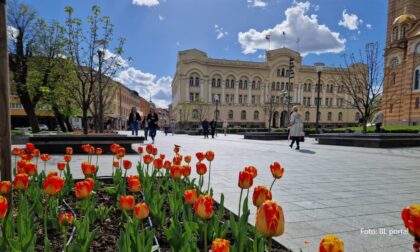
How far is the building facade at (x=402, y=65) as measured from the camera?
39.3m

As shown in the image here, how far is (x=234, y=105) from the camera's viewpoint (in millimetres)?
66500

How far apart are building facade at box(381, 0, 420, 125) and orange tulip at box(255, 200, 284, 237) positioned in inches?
1722

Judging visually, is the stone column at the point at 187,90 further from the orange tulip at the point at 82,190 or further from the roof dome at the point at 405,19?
the orange tulip at the point at 82,190

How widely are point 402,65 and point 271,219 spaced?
52.4m

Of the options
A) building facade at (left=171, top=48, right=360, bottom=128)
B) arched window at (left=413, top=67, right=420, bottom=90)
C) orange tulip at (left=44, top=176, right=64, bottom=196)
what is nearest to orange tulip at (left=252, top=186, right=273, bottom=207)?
orange tulip at (left=44, top=176, right=64, bottom=196)

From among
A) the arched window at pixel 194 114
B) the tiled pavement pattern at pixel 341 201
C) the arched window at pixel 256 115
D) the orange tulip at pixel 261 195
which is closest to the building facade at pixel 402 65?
the arched window at pixel 256 115

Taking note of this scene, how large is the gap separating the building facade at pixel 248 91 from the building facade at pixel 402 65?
20.1 meters

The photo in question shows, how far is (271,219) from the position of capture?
107 centimetres

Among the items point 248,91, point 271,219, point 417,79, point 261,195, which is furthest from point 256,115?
point 271,219

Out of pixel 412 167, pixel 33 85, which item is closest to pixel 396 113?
pixel 412 167

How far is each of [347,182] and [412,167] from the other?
3.63m

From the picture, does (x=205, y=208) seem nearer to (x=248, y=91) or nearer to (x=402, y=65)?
(x=402, y=65)

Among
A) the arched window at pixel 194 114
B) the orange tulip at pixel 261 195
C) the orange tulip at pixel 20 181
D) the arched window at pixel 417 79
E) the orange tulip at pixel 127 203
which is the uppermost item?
the arched window at pixel 417 79

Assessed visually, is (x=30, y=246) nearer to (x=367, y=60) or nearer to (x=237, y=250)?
(x=237, y=250)
